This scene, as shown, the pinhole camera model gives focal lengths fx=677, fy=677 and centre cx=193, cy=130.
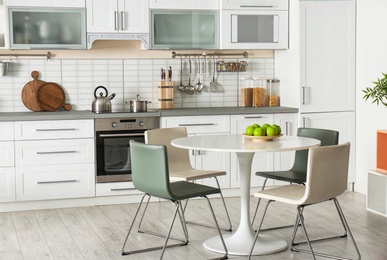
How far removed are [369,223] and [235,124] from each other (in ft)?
5.52

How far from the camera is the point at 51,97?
21.2 feet

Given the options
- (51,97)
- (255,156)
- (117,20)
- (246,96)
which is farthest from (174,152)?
(246,96)

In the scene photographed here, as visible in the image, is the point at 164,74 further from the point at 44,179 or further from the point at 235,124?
the point at 44,179

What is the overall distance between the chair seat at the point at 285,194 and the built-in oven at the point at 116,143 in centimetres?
207

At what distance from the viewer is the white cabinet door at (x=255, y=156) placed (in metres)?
6.46

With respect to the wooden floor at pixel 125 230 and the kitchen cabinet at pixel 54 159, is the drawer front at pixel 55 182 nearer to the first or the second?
the kitchen cabinet at pixel 54 159

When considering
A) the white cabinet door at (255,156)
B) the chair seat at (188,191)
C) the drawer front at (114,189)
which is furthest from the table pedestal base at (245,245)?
the white cabinet door at (255,156)

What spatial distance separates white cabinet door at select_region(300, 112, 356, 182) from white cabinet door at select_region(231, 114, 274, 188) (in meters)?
0.38

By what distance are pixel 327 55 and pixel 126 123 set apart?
2.07m

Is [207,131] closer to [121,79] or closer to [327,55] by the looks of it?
[121,79]

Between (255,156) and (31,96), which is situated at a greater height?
(31,96)

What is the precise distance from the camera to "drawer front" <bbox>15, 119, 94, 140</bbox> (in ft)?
19.3

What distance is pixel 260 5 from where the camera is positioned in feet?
21.8

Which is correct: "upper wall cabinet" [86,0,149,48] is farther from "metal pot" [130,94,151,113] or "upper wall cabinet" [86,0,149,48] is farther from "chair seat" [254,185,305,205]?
"chair seat" [254,185,305,205]
